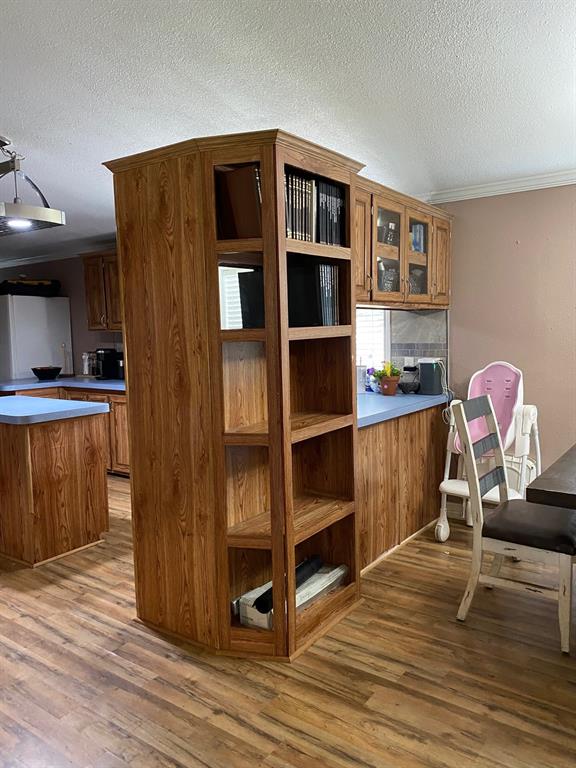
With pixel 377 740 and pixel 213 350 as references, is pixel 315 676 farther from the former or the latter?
pixel 213 350

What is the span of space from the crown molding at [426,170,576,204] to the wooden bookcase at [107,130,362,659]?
1656 mm

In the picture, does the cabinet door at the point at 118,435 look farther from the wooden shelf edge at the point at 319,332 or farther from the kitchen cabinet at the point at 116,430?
the wooden shelf edge at the point at 319,332

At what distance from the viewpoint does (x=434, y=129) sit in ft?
9.84

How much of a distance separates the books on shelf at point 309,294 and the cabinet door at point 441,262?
62.4 inches

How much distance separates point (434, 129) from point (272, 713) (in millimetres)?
2791

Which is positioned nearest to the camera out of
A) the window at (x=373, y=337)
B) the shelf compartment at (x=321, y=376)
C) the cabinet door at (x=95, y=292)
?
the shelf compartment at (x=321, y=376)

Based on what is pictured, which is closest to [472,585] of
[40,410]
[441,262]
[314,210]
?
[314,210]

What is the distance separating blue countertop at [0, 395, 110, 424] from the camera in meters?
3.25

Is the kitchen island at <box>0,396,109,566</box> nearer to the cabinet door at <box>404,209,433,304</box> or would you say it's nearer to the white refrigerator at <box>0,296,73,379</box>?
the cabinet door at <box>404,209,433,304</box>

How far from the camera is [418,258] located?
3.69m

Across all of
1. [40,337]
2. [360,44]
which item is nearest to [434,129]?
[360,44]

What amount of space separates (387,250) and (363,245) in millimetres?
271

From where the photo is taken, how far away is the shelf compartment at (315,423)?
2365 mm

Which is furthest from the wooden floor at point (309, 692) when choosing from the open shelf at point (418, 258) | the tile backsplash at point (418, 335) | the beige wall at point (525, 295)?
the open shelf at point (418, 258)
